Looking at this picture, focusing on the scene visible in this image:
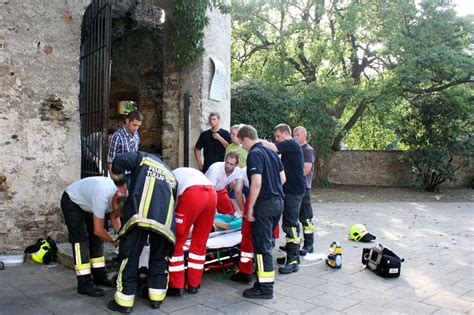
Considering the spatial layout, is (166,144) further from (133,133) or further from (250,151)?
(250,151)

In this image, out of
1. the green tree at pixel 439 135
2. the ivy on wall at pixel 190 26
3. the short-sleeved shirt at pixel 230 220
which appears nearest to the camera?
the short-sleeved shirt at pixel 230 220

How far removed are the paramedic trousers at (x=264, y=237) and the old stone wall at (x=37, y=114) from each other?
3.15 metres

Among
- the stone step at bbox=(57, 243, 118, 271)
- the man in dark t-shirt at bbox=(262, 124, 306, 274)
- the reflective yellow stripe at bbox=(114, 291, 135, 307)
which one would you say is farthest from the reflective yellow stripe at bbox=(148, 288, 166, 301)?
the man in dark t-shirt at bbox=(262, 124, 306, 274)

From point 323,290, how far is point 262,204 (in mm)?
1199

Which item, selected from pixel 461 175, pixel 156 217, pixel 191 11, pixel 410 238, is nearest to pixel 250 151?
pixel 156 217

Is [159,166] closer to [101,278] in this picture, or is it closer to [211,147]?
[101,278]

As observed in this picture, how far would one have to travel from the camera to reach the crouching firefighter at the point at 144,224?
400 centimetres

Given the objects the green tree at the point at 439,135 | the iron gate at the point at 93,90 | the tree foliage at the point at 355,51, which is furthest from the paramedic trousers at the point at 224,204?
the green tree at the point at 439,135

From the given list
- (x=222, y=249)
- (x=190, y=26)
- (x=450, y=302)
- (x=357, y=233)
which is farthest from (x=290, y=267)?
(x=190, y=26)

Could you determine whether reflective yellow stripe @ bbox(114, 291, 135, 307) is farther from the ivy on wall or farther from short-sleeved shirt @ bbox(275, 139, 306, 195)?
the ivy on wall

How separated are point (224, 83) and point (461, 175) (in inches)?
590

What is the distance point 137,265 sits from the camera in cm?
409

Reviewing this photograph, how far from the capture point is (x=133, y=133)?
5.98m

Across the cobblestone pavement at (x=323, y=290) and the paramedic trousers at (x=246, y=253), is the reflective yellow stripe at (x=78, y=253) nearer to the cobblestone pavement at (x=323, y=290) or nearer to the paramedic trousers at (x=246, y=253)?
the cobblestone pavement at (x=323, y=290)
